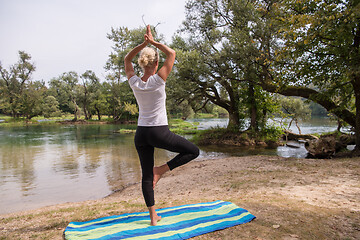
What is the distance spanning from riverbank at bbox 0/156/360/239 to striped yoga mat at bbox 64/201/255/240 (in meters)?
0.16

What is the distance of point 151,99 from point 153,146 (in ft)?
2.02

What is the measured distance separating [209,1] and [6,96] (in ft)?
153

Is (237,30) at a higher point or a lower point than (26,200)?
higher

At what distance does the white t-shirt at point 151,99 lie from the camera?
294 cm

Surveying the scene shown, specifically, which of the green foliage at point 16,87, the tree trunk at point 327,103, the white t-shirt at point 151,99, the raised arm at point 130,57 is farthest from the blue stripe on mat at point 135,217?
the green foliage at point 16,87

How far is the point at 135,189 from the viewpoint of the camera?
7117 mm

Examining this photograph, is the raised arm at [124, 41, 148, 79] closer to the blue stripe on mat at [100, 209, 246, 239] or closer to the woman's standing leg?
the woman's standing leg

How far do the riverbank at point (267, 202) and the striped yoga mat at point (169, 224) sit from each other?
0.16 meters

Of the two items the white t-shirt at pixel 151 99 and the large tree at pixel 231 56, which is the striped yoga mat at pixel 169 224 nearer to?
the white t-shirt at pixel 151 99

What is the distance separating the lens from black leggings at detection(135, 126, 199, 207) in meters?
2.98

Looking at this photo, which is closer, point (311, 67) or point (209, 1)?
point (311, 67)

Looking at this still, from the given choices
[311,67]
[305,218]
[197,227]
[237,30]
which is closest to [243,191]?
[305,218]

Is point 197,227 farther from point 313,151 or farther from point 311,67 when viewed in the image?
point 313,151

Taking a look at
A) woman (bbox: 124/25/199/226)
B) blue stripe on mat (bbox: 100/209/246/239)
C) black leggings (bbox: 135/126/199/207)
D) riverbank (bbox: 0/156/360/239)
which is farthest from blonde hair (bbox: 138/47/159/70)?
riverbank (bbox: 0/156/360/239)
